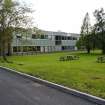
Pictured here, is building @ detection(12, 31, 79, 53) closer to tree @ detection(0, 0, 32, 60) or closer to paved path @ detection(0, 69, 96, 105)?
tree @ detection(0, 0, 32, 60)

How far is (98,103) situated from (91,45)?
5659cm

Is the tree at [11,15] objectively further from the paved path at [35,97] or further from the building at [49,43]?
the building at [49,43]

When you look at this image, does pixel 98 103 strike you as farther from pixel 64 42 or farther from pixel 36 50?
pixel 64 42

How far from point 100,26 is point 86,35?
14.5 ft

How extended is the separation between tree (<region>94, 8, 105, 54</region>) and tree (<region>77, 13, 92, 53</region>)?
2801 mm

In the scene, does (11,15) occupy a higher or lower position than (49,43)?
higher

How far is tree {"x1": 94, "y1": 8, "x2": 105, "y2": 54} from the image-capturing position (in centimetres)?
6286

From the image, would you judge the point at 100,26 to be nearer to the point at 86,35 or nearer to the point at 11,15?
the point at 86,35

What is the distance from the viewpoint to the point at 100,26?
64688 mm

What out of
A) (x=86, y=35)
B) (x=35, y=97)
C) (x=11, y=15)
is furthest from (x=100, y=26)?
(x=35, y=97)

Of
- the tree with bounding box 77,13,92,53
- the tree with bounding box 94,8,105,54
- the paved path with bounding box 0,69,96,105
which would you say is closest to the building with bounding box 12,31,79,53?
the tree with bounding box 77,13,92,53

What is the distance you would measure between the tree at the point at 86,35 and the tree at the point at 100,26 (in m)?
2.80

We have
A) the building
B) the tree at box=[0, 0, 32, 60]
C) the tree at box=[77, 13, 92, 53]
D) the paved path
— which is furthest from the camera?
the building

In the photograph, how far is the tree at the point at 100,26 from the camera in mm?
62862
